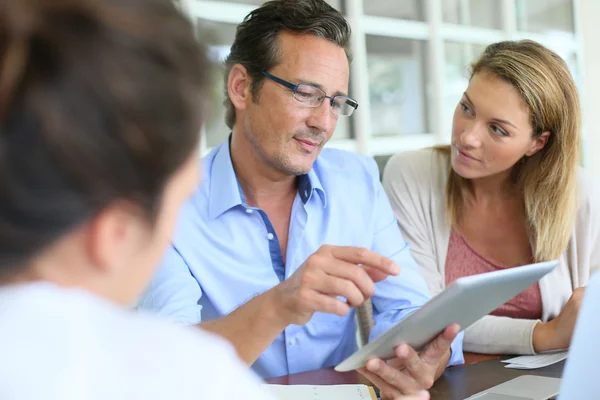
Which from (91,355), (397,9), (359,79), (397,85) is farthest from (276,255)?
(397,9)

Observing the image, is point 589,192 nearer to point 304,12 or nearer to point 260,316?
point 304,12

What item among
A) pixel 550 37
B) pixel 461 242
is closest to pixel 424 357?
pixel 461 242

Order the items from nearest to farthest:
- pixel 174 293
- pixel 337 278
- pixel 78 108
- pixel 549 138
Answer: pixel 78 108
pixel 337 278
pixel 174 293
pixel 549 138

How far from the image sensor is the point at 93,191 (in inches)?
19.1

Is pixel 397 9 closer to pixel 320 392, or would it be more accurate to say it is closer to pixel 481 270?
pixel 481 270

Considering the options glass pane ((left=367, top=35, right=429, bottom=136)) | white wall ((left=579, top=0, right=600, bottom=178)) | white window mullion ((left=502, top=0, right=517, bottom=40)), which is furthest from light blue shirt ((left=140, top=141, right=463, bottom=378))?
white wall ((left=579, top=0, right=600, bottom=178))

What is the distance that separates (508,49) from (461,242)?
65 centimetres

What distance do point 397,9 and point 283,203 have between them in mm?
3197

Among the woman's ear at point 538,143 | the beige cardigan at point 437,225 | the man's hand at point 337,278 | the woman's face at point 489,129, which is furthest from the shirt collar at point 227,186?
the woman's ear at point 538,143

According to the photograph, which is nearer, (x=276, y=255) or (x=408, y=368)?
(x=408, y=368)

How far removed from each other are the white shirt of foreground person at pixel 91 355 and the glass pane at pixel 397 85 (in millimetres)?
4014

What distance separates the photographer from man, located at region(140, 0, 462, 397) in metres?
1.74

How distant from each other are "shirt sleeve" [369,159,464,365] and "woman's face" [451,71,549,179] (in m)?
0.34

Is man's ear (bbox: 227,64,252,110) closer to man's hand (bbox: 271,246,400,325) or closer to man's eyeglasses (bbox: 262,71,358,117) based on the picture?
man's eyeglasses (bbox: 262,71,358,117)
